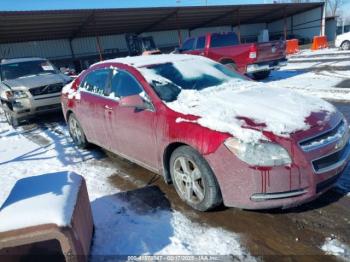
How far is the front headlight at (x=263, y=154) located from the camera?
117 inches

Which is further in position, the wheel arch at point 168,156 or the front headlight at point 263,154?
the wheel arch at point 168,156

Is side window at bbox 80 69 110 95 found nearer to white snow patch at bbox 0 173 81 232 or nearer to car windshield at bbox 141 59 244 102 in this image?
car windshield at bbox 141 59 244 102

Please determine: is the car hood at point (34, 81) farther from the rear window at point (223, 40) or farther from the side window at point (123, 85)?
the rear window at point (223, 40)

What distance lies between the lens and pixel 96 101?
509 centimetres

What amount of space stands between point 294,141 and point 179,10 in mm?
24312

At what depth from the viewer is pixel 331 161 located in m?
3.18

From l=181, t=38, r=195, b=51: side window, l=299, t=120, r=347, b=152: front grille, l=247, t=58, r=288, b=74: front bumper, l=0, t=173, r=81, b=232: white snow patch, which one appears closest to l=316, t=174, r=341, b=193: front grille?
l=299, t=120, r=347, b=152: front grille

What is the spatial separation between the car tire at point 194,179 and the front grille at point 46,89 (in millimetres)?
5902

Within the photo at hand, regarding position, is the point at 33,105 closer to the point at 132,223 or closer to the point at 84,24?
the point at 132,223

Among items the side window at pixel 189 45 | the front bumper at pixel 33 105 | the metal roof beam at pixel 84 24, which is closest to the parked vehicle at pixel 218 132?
the front bumper at pixel 33 105

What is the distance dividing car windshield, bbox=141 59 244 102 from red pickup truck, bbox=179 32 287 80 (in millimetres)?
7187

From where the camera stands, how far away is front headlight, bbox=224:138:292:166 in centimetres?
296

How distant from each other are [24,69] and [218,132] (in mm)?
8246

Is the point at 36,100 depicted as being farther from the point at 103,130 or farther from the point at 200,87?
the point at 200,87
